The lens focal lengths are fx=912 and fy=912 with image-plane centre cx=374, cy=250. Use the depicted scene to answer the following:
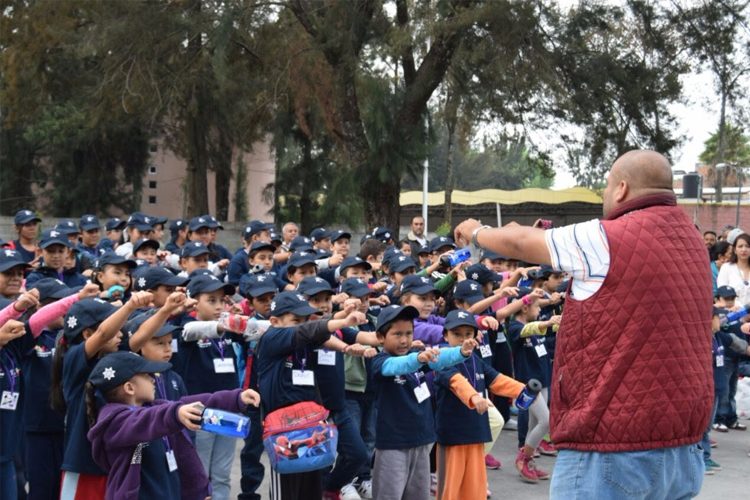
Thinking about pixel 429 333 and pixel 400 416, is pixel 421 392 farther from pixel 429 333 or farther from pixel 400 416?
pixel 429 333

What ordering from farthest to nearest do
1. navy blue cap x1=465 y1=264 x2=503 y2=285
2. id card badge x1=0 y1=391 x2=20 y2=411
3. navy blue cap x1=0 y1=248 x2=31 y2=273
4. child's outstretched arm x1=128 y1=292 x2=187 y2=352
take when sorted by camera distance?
navy blue cap x1=465 y1=264 x2=503 y2=285 < navy blue cap x1=0 y1=248 x2=31 y2=273 < id card badge x1=0 y1=391 x2=20 y2=411 < child's outstretched arm x1=128 y1=292 x2=187 y2=352

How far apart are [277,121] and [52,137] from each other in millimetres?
6639

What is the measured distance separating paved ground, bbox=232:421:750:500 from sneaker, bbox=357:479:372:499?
0.78 m

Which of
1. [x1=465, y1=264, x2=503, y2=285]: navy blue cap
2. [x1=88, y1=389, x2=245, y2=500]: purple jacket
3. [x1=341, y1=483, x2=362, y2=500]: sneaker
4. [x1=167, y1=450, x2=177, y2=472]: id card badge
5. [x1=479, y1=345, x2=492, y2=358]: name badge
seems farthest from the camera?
[x1=465, y1=264, x2=503, y2=285]: navy blue cap

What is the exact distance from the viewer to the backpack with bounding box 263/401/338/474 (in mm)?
5406

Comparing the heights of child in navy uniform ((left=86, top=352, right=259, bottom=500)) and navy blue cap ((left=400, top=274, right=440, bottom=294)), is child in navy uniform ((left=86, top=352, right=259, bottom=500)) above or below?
below

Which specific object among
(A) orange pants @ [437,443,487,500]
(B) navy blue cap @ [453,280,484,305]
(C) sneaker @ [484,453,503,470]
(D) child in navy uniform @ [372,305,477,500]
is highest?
(B) navy blue cap @ [453,280,484,305]

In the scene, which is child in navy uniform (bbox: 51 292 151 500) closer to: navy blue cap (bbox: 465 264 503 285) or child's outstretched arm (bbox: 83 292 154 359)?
child's outstretched arm (bbox: 83 292 154 359)

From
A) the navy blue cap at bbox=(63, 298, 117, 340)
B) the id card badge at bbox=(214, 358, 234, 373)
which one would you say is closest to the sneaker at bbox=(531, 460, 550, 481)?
the id card badge at bbox=(214, 358, 234, 373)

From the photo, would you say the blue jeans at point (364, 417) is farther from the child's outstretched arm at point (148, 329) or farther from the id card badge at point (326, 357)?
the child's outstretched arm at point (148, 329)

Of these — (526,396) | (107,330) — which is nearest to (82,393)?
(107,330)

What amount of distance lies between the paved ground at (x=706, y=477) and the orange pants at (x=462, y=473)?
3.91ft

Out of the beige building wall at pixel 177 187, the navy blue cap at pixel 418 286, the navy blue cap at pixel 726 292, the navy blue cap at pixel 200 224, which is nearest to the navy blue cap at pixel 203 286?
the navy blue cap at pixel 418 286

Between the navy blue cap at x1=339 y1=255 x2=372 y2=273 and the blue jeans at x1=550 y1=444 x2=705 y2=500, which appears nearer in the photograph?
the blue jeans at x1=550 y1=444 x2=705 y2=500
